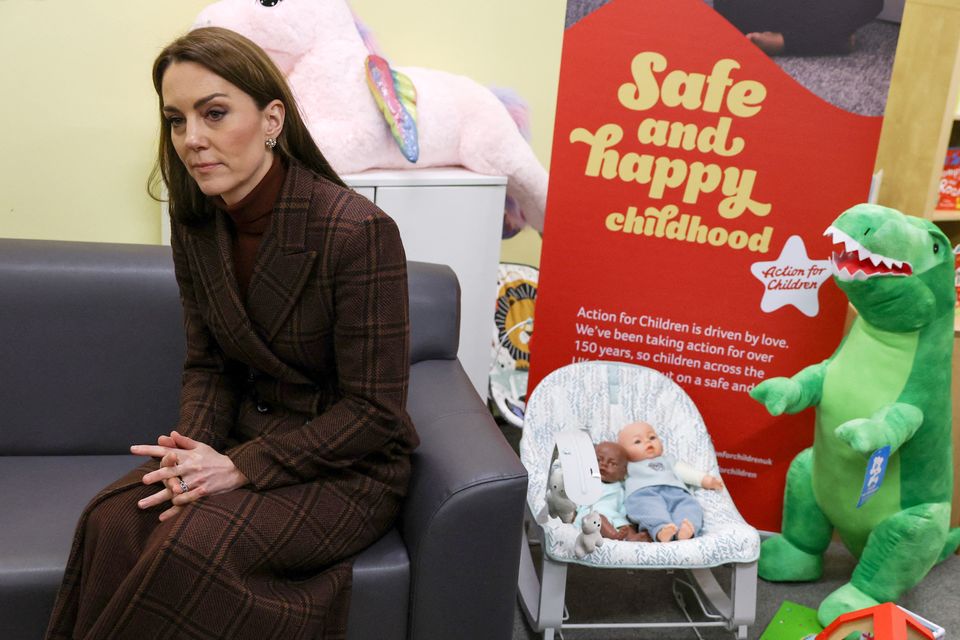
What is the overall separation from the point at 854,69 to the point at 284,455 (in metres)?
1.61

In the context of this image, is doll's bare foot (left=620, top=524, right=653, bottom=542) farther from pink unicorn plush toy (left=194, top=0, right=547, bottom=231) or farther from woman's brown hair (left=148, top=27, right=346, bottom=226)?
pink unicorn plush toy (left=194, top=0, right=547, bottom=231)

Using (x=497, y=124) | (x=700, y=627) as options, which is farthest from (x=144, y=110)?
(x=700, y=627)

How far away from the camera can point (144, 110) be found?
2.85 metres

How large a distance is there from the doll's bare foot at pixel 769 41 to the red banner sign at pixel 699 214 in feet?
0.07

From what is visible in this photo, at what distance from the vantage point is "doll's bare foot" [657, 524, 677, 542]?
2.10 m

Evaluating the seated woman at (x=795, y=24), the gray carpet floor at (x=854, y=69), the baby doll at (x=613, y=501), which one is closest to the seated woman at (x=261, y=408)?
the baby doll at (x=613, y=501)

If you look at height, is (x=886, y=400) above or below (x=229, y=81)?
below

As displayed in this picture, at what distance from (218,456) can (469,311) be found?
4.25ft

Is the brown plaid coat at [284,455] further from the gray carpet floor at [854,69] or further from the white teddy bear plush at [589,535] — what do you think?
the gray carpet floor at [854,69]

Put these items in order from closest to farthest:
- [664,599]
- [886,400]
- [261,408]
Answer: [261,408], [886,400], [664,599]

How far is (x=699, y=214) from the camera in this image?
240 centimetres

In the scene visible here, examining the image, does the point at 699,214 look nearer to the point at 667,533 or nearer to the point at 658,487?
the point at 658,487

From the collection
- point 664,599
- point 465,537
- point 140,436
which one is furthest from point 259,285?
point 664,599

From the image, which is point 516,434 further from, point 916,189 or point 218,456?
point 218,456
